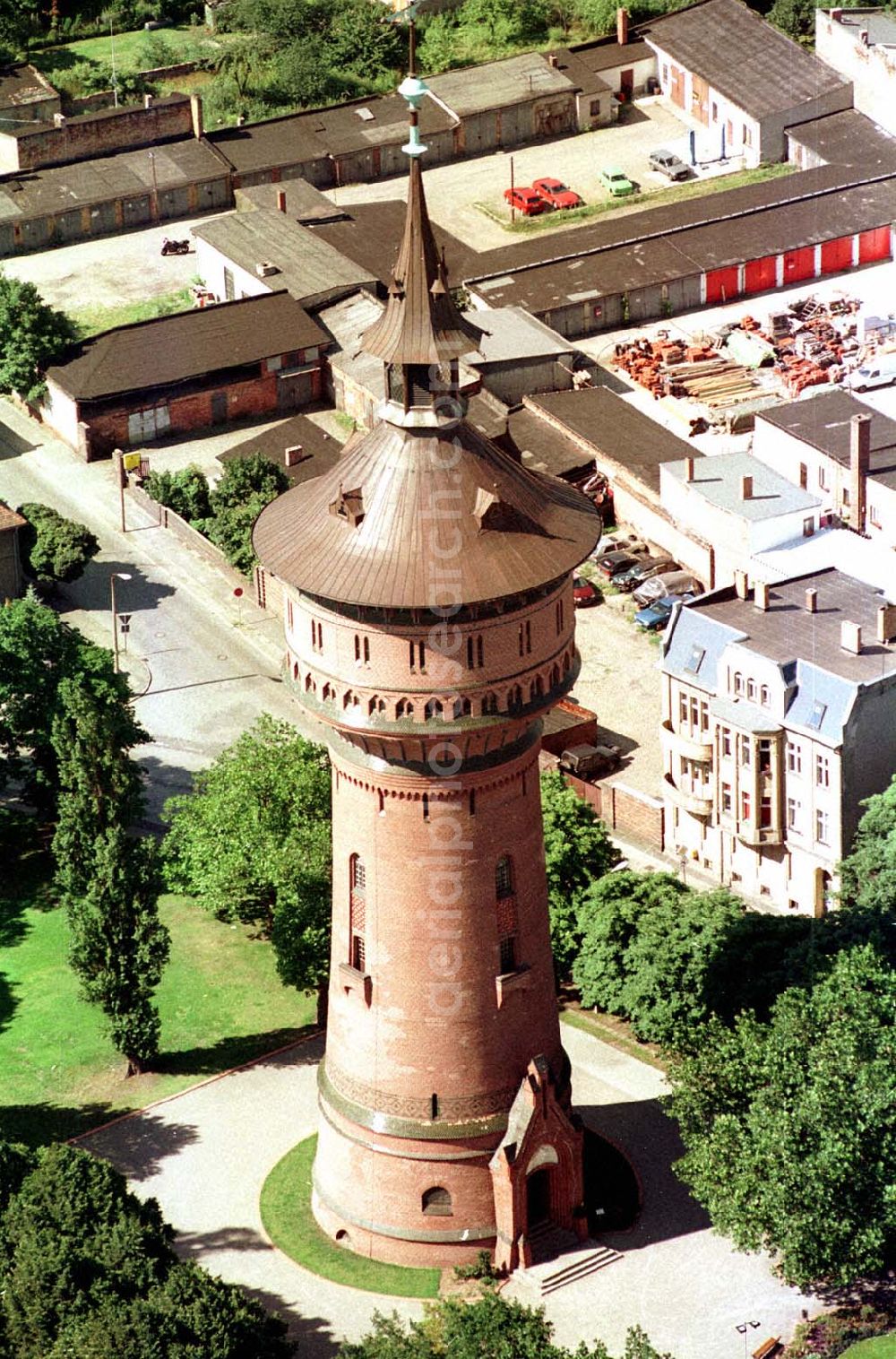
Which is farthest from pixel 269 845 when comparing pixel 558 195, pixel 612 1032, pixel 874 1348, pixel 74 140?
pixel 74 140

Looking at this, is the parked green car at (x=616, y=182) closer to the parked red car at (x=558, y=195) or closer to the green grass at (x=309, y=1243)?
the parked red car at (x=558, y=195)

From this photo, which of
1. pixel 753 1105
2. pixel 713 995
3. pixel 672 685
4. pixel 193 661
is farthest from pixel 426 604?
pixel 193 661

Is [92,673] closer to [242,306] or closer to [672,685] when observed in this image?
[672,685]

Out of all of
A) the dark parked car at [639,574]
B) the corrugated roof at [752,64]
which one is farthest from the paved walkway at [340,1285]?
the corrugated roof at [752,64]

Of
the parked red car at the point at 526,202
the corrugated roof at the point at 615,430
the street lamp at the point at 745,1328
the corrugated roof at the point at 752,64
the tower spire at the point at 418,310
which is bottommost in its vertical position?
the street lamp at the point at 745,1328

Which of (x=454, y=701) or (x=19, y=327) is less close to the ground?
(x=454, y=701)

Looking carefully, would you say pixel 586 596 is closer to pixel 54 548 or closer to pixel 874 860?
pixel 54 548
